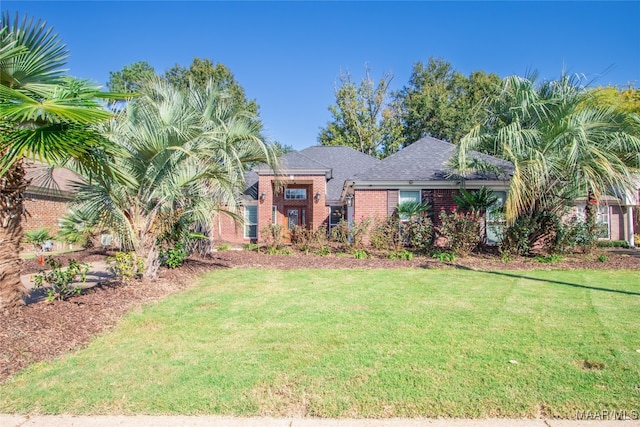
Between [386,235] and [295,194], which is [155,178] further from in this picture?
[295,194]

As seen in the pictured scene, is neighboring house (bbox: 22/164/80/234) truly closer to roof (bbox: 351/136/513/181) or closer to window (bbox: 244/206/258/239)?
window (bbox: 244/206/258/239)

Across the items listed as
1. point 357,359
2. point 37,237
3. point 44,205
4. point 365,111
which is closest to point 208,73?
point 365,111

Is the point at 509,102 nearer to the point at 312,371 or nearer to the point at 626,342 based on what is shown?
the point at 626,342

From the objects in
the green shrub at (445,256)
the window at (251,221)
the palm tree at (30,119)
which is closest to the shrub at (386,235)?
the green shrub at (445,256)

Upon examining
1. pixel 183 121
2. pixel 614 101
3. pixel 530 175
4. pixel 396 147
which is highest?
pixel 396 147

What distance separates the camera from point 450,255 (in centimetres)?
1262

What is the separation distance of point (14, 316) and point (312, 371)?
4071 millimetres

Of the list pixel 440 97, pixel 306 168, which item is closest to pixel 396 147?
pixel 440 97

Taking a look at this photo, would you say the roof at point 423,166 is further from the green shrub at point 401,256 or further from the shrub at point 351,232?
the green shrub at point 401,256

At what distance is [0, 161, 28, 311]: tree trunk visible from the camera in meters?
5.29

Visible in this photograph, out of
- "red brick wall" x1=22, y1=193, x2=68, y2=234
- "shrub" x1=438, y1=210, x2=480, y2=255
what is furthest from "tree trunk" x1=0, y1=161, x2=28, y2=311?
"red brick wall" x1=22, y1=193, x2=68, y2=234

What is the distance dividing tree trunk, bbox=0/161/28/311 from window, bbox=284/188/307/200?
1691cm

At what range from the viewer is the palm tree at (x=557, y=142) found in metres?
11.1

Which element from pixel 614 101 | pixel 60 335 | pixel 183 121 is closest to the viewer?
pixel 60 335
